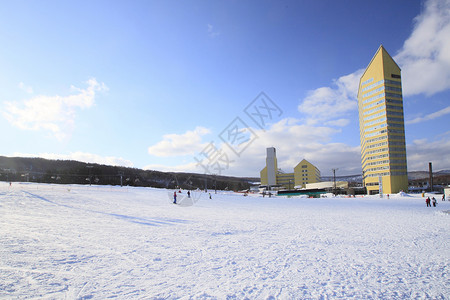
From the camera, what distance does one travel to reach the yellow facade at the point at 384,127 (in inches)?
3187

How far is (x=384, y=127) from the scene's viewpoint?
8294 centimetres

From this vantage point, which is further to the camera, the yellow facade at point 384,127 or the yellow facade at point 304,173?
the yellow facade at point 304,173

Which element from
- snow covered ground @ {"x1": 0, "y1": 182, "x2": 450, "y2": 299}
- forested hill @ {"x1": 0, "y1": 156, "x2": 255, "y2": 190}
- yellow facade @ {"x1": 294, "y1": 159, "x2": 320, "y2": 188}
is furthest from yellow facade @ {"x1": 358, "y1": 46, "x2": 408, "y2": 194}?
snow covered ground @ {"x1": 0, "y1": 182, "x2": 450, "y2": 299}

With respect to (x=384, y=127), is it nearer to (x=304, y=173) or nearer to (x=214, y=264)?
(x=304, y=173)

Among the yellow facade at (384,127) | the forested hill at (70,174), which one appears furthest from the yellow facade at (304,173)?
the yellow facade at (384,127)

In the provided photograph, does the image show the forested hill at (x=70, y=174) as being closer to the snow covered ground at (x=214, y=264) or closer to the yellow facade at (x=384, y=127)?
the yellow facade at (x=384, y=127)

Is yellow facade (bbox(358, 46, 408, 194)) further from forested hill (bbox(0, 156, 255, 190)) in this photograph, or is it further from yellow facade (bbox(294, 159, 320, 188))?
forested hill (bbox(0, 156, 255, 190))

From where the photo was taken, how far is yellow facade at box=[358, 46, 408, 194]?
266 ft

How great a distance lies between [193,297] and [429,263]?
7440 mm

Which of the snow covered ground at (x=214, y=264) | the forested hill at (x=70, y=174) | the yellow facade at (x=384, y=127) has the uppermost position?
the yellow facade at (x=384, y=127)

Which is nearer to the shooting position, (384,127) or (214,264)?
(214,264)

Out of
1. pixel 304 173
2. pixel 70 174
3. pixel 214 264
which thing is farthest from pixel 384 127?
pixel 70 174

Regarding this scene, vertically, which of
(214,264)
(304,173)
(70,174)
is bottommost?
(214,264)

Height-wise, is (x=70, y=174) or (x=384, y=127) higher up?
(x=384, y=127)
